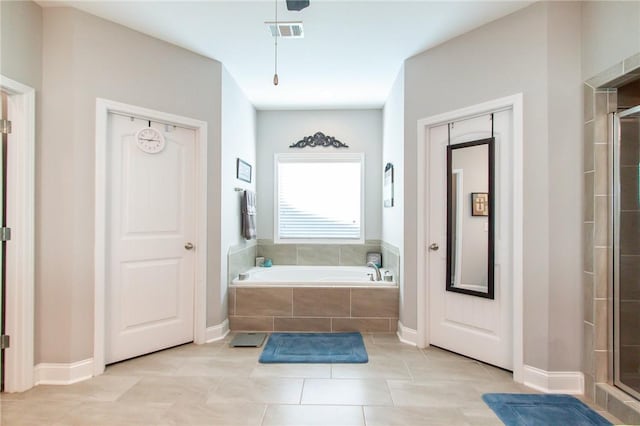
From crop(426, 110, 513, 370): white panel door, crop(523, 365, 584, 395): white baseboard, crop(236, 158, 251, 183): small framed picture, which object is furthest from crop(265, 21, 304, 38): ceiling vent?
crop(523, 365, 584, 395): white baseboard

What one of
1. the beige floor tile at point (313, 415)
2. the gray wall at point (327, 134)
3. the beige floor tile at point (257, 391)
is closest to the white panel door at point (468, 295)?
the beige floor tile at point (313, 415)

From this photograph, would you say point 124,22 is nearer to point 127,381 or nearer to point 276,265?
point 127,381

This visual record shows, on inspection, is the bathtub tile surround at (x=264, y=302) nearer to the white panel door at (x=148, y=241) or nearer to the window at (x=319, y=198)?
the white panel door at (x=148, y=241)

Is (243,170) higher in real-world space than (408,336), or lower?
higher

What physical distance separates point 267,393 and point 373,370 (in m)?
0.82

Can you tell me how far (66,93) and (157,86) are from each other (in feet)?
2.10

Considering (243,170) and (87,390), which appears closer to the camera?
(87,390)

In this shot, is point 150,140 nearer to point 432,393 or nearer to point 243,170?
point 243,170

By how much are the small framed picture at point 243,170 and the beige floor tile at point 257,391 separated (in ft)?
7.10

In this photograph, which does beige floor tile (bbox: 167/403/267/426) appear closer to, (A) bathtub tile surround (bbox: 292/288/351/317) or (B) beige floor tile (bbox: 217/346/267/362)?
(B) beige floor tile (bbox: 217/346/267/362)

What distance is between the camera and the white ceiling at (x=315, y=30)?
2434 millimetres

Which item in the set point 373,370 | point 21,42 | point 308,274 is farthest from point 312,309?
point 21,42

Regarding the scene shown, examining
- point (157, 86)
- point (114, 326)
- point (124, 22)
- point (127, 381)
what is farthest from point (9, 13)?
point (127, 381)

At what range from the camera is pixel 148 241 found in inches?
113
